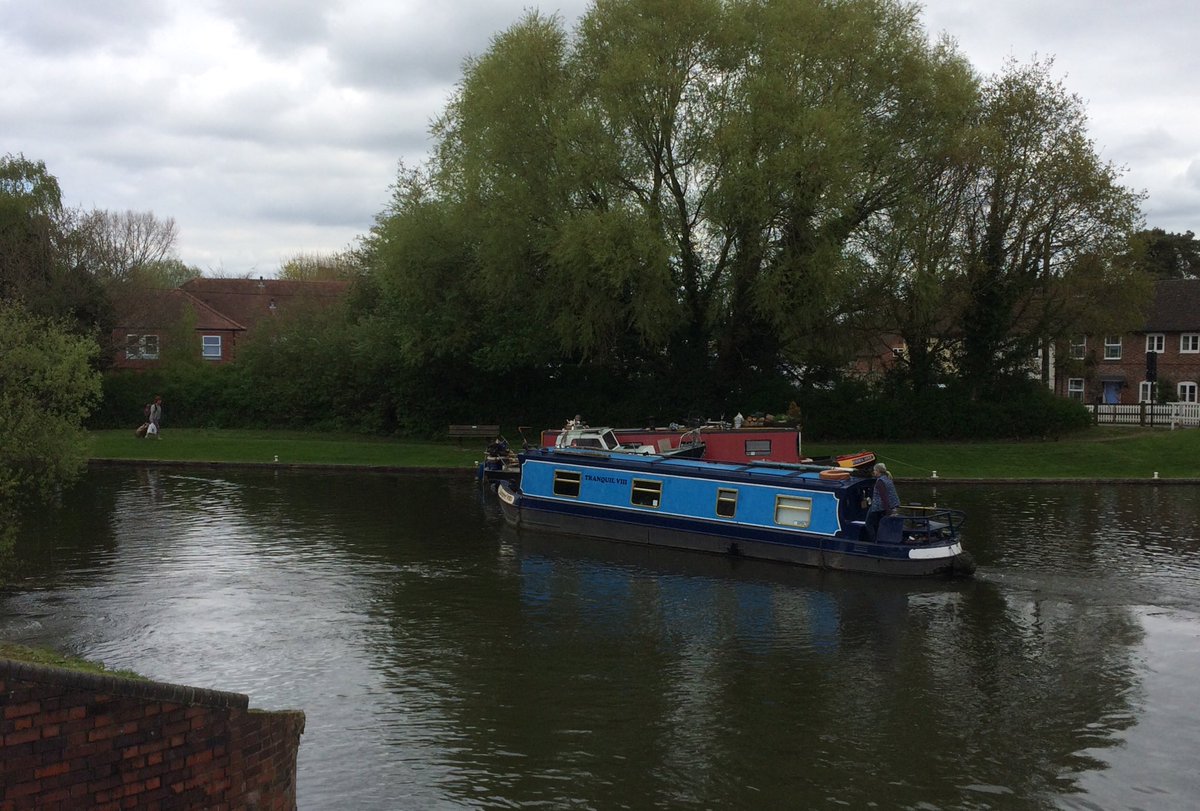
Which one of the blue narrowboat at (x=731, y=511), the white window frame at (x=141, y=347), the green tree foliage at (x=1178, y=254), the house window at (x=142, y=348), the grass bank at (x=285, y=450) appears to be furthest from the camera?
the green tree foliage at (x=1178, y=254)

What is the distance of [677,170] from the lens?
34.3 metres

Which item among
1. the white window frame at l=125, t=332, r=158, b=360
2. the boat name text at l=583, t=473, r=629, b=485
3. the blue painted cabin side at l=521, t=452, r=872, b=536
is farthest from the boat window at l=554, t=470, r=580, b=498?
the white window frame at l=125, t=332, r=158, b=360

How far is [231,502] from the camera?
26.0 m

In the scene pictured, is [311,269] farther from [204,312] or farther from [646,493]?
[646,493]

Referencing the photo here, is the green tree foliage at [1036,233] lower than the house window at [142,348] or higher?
higher

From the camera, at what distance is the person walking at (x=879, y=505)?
1895cm

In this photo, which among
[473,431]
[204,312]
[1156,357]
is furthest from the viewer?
[204,312]

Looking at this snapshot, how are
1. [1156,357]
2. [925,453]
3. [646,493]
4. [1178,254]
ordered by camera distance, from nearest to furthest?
[646,493] → [925,453] → [1156,357] → [1178,254]

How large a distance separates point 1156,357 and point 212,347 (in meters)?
49.1

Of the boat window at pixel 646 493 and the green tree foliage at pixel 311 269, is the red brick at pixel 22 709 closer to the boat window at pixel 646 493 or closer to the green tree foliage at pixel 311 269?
the boat window at pixel 646 493

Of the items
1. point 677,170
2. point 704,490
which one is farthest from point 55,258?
point 704,490

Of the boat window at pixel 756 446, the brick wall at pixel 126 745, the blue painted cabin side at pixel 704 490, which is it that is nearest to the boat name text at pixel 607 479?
the blue painted cabin side at pixel 704 490

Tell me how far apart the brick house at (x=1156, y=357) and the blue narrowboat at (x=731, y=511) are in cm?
3650

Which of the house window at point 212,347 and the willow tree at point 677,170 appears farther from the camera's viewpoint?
the house window at point 212,347
